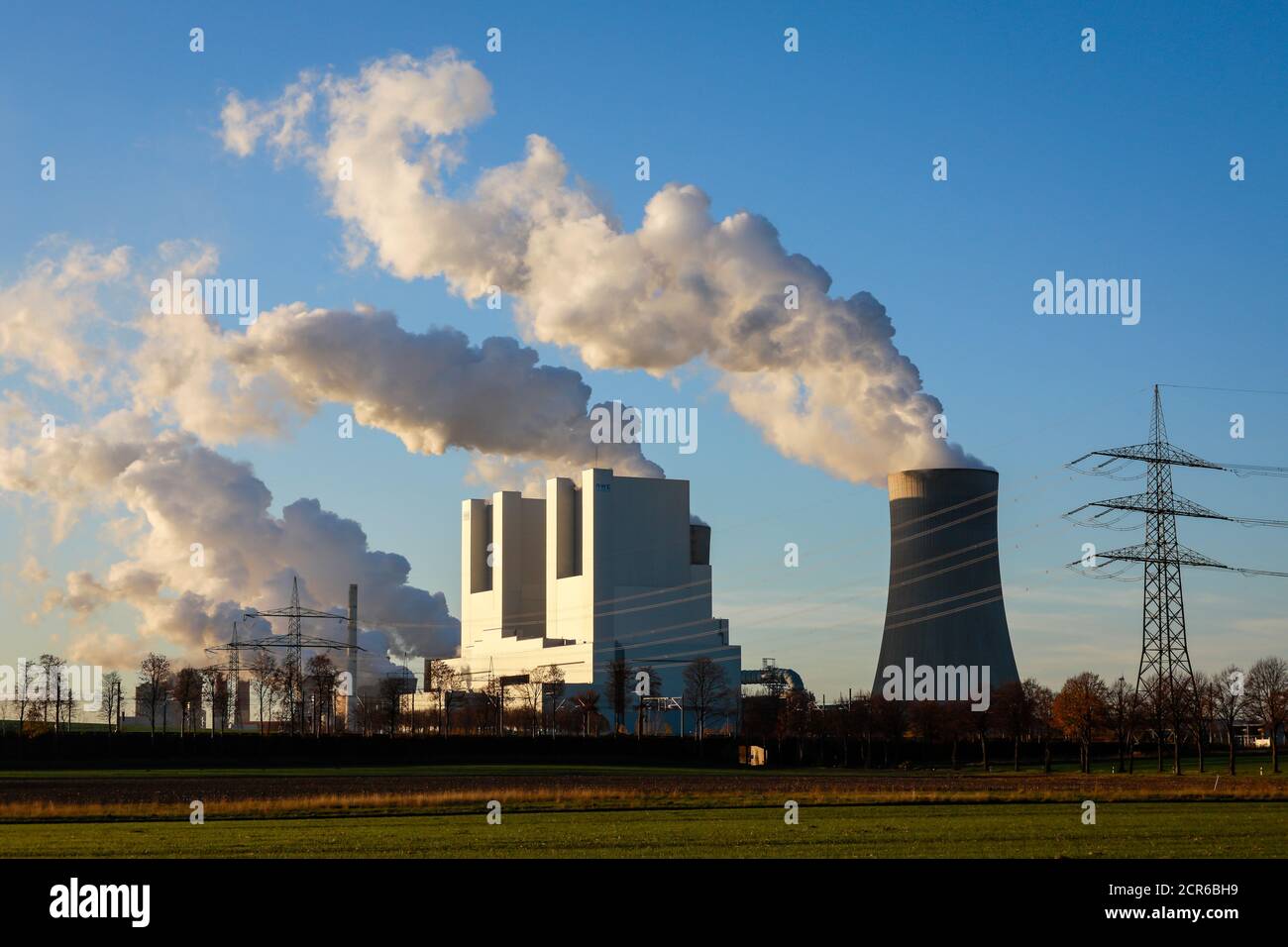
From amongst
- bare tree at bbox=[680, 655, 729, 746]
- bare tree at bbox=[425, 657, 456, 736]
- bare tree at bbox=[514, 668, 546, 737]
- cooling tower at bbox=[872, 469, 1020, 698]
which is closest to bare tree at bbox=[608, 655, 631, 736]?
bare tree at bbox=[680, 655, 729, 746]

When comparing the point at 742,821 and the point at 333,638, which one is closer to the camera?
the point at 742,821

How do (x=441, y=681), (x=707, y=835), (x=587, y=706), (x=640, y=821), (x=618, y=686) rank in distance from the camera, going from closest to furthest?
(x=707, y=835), (x=640, y=821), (x=618, y=686), (x=587, y=706), (x=441, y=681)

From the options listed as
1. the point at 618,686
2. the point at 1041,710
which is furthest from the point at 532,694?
the point at 1041,710

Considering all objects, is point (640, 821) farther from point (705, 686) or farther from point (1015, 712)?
point (705, 686)
